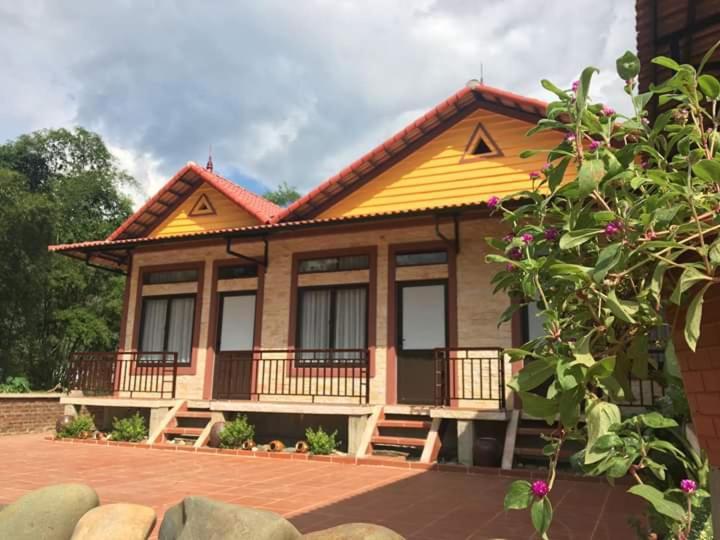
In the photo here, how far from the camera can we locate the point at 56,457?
8.26 metres

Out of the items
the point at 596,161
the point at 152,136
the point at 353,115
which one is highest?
the point at 152,136

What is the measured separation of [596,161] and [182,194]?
1279 centimetres

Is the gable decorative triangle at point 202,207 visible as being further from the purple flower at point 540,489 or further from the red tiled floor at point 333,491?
the purple flower at point 540,489

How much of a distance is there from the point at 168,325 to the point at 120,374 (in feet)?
4.76

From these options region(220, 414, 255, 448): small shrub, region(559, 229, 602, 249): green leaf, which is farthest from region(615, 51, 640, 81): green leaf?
region(220, 414, 255, 448): small shrub

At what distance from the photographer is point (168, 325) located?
12.3 meters

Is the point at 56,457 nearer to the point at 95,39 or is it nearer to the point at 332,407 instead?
the point at 332,407

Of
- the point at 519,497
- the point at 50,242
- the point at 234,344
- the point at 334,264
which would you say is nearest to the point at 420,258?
the point at 334,264

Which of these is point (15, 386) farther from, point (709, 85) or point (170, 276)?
point (709, 85)

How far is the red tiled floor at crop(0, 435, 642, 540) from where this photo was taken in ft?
14.9

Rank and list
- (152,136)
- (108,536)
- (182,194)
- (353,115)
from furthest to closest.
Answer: (152,136)
(353,115)
(182,194)
(108,536)

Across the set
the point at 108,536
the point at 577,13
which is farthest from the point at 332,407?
the point at 577,13

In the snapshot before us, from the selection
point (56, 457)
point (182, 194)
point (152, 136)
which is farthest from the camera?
point (152, 136)

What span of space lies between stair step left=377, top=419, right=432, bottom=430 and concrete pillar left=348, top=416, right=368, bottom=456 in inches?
14.5
